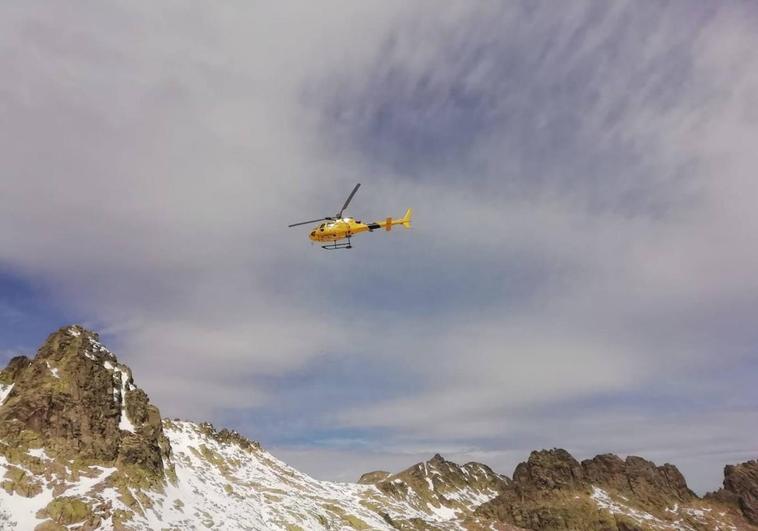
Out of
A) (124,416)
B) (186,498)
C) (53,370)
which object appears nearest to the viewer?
(53,370)

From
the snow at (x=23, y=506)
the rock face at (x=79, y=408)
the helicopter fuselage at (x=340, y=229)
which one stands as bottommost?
the snow at (x=23, y=506)

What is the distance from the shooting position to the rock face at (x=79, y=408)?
60312 millimetres

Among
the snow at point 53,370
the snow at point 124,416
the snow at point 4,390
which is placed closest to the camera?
the snow at point 4,390

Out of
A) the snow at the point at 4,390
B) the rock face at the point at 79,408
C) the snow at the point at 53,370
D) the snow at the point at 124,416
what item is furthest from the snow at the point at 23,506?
the snow at the point at 124,416

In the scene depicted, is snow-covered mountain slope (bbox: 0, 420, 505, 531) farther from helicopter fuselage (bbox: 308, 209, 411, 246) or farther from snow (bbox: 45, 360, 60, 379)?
helicopter fuselage (bbox: 308, 209, 411, 246)

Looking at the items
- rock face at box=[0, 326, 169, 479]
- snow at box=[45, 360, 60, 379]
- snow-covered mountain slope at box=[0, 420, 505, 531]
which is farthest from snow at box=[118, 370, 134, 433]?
snow at box=[45, 360, 60, 379]

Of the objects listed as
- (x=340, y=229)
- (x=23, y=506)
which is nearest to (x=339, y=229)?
(x=340, y=229)

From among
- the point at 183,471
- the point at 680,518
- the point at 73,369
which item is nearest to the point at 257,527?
the point at 183,471

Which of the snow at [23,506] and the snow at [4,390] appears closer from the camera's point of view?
the snow at [23,506]

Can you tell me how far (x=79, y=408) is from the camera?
65.4m

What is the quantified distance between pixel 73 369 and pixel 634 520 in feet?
653

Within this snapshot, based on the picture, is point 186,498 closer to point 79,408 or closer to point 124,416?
point 124,416

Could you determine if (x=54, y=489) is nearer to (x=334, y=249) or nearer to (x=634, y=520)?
(x=334, y=249)

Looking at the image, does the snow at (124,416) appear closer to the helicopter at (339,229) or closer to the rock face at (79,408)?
the rock face at (79,408)
